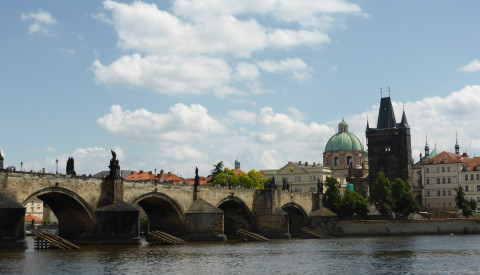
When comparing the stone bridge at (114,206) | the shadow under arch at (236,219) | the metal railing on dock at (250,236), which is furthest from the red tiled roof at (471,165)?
the metal railing on dock at (250,236)

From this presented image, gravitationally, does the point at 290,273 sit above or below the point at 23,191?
below

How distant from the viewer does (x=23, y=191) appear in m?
57.4

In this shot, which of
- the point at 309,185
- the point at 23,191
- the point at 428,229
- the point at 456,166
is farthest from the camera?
the point at 309,185

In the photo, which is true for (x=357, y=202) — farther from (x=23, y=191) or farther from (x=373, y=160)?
(x=23, y=191)

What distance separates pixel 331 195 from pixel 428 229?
19.3 metres

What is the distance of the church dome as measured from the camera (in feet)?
623

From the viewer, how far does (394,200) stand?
117188 millimetres

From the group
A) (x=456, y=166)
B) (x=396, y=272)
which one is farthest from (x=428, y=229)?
(x=396, y=272)

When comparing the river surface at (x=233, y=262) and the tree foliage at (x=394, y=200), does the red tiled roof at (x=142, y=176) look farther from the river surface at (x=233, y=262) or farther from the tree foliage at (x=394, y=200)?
the river surface at (x=233, y=262)

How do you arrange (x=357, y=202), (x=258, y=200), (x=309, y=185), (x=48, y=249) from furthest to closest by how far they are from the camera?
(x=309, y=185)
(x=357, y=202)
(x=258, y=200)
(x=48, y=249)

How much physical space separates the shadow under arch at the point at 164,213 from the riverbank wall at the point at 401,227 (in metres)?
37.2

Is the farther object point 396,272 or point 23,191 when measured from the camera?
point 23,191

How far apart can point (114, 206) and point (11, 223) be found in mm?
12623

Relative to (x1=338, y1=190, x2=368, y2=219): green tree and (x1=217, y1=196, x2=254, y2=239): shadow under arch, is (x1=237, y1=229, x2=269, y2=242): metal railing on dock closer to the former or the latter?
(x1=217, y1=196, x2=254, y2=239): shadow under arch
